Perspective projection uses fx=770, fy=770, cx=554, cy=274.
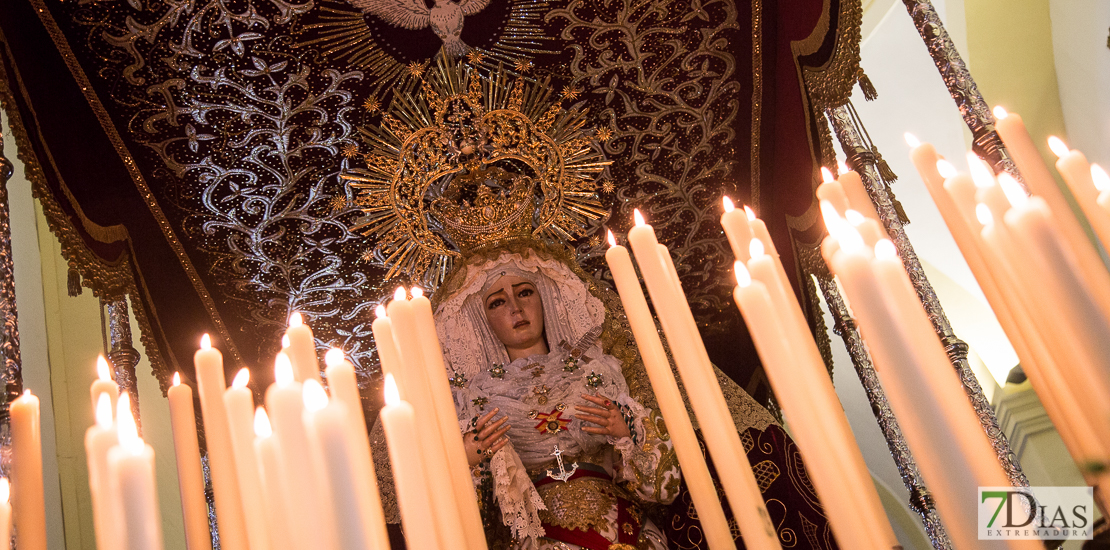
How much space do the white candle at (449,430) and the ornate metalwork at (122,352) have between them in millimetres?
1902

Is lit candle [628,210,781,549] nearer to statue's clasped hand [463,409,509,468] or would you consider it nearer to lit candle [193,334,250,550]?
lit candle [193,334,250,550]

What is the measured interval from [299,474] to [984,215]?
98cm

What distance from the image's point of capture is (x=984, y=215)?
1099 mm

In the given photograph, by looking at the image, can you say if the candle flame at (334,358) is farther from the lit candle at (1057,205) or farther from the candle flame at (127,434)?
the lit candle at (1057,205)

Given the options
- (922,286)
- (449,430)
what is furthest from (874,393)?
(449,430)

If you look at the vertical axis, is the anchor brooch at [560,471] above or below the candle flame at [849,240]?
above

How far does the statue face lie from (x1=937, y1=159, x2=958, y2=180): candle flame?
7.08 ft

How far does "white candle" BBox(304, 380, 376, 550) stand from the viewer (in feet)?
2.74

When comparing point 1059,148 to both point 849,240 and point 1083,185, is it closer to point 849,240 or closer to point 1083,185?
point 1083,185

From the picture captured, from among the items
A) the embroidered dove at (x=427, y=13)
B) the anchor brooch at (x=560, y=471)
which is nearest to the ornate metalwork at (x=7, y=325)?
Result: the embroidered dove at (x=427, y=13)

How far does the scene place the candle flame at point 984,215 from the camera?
108 cm

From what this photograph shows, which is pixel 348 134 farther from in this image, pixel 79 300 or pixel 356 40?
pixel 79 300

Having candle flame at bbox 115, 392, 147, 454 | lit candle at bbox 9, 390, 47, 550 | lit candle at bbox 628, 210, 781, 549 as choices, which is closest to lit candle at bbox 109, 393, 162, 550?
candle flame at bbox 115, 392, 147, 454

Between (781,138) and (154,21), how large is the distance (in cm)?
245
